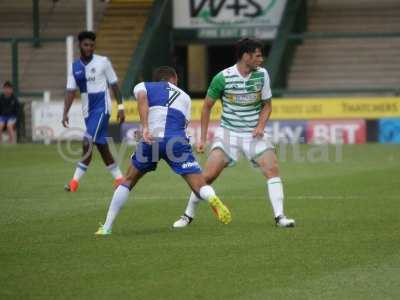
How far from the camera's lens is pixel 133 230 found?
13.5m

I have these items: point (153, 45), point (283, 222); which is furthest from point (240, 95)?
point (153, 45)

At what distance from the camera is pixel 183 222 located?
1381cm

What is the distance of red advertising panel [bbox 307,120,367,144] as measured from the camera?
3086 cm

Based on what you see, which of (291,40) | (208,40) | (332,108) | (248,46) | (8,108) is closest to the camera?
(248,46)

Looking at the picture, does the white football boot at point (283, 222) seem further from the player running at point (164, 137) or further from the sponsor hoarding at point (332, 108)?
the sponsor hoarding at point (332, 108)

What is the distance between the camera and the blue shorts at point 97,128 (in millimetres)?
18500

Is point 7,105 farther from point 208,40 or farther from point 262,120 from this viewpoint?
point 262,120

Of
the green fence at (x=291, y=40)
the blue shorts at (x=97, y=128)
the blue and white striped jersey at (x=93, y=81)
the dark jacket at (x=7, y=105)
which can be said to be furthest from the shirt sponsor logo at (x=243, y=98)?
the dark jacket at (x=7, y=105)

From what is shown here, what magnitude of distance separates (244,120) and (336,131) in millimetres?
17645

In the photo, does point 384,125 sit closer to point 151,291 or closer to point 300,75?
point 300,75

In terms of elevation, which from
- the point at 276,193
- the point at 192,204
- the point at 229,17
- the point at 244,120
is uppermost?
the point at 229,17

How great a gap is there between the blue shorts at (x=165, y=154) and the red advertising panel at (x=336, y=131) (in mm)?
18125

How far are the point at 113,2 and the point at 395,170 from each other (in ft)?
61.0

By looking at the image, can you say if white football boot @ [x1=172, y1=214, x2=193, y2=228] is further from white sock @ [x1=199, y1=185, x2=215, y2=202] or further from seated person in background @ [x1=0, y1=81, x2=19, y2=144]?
seated person in background @ [x1=0, y1=81, x2=19, y2=144]
